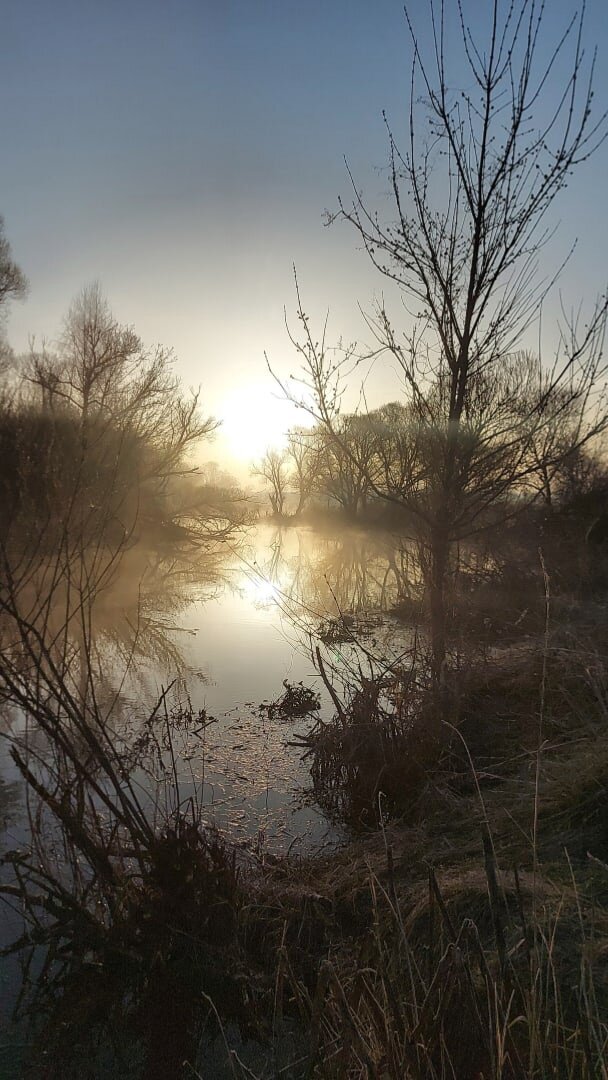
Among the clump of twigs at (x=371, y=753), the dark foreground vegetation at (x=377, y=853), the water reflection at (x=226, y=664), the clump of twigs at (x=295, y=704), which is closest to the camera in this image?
the dark foreground vegetation at (x=377, y=853)

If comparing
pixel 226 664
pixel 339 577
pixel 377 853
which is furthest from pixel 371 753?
pixel 339 577

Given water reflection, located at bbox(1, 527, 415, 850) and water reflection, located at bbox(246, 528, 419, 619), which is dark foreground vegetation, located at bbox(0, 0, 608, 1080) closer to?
water reflection, located at bbox(1, 527, 415, 850)

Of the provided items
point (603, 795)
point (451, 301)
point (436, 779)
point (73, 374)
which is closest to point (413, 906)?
point (603, 795)

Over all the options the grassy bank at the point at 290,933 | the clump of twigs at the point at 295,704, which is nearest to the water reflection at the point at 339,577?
the clump of twigs at the point at 295,704

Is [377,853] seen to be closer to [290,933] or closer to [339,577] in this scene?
[290,933]

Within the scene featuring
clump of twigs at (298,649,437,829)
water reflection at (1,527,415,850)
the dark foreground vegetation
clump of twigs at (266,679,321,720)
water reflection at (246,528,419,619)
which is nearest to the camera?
the dark foreground vegetation

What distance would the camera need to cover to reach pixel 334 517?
1884 inches

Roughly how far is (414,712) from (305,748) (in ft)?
3.36

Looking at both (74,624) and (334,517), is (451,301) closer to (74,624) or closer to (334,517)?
(74,624)

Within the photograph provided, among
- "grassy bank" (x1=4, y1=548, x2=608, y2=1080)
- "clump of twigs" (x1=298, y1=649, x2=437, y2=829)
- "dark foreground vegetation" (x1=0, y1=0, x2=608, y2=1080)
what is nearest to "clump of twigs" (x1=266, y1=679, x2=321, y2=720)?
"dark foreground vegetation" (x1=0, y1=0, x2=608, y2=1080)

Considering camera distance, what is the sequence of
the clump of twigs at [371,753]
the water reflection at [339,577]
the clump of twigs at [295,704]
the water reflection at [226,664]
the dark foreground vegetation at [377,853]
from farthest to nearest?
the water reflection at [339,577]
the clump of twigs at [295,704]
the clump of twigs at [371,753]
the water reflection at [226,664]
the dark foreground vegetation at [377,853]

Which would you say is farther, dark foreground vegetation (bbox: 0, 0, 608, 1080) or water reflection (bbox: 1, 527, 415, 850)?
water reflection (bbox: 1, 527, 415, 850)

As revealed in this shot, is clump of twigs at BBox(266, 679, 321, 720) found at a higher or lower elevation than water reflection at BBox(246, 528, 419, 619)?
lower

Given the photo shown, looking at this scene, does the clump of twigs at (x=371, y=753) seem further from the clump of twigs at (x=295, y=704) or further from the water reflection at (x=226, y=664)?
the clump of twigs at (x=295, y=704)
